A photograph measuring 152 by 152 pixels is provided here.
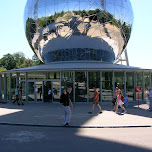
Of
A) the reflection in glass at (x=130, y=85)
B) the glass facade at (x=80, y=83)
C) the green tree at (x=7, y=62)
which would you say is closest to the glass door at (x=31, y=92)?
the glass facade at (x=80, y=83)

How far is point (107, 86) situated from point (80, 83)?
2212 millimetres

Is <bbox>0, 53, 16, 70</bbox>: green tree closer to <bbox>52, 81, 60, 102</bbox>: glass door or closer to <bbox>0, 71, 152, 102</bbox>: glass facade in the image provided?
<bbox>0, 71, 152, 102</bbox>: glass facade

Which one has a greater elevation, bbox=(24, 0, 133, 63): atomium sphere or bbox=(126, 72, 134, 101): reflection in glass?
bbox=(24, 0, 133, 63): atomium sphere

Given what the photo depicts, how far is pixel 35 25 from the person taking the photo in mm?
20922

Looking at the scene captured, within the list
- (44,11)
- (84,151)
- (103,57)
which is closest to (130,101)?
(103,57)

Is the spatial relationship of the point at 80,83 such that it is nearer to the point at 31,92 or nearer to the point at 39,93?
the point at 39,93

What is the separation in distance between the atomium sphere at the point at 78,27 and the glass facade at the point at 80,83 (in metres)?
3.21

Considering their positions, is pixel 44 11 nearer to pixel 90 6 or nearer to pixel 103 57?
pixel 90 6

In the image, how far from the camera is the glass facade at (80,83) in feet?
56.1

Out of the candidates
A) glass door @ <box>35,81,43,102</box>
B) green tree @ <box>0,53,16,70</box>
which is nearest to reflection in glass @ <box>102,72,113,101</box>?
Answer: glass door @ <box>35,81,43,102</box>

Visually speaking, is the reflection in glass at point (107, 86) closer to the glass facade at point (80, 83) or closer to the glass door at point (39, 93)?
the glass facade at point (80, 83)

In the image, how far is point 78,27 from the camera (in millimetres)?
18844

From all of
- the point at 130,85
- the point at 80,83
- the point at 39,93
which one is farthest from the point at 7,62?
the point at 130,85

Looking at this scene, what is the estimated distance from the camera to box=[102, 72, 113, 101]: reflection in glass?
56.2 feet
